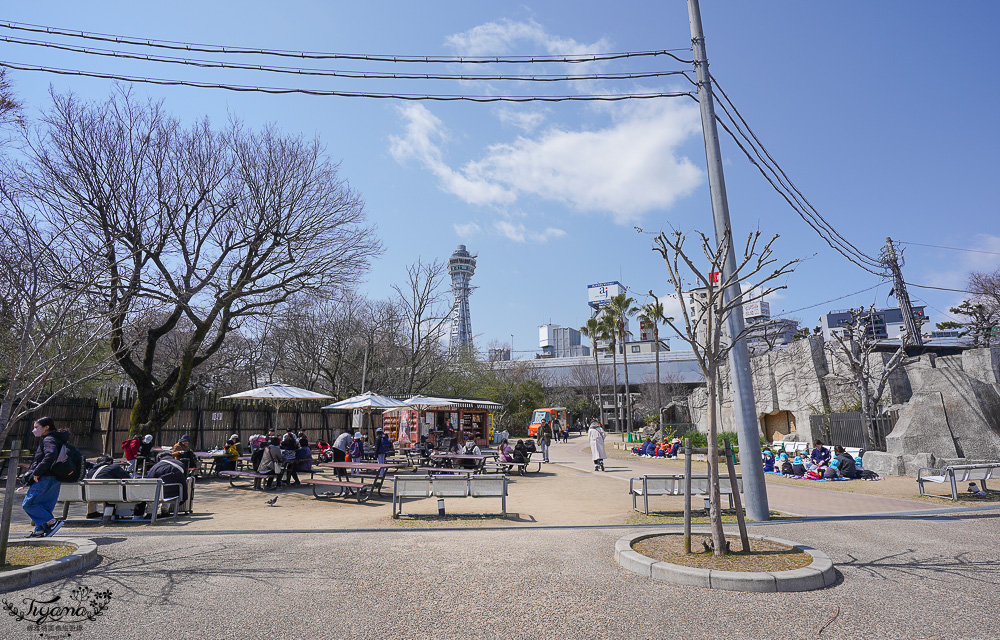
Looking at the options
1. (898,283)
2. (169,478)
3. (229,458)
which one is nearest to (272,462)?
(229,458)

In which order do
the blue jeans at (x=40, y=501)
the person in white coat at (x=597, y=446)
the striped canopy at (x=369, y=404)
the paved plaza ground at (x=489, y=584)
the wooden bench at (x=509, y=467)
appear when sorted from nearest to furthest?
the paved plaza ground at (x=489, y=584) → the blue jeans at (x=40, y=501) → the wooden bench at (x=509, y=467) → the striped canopy at (x=369, y=404) → the person in white coat at (x=597, y=446)

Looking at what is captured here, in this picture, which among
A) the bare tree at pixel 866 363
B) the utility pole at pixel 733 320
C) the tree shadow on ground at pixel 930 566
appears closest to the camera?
the tree shadow on ground at pixel 930 566

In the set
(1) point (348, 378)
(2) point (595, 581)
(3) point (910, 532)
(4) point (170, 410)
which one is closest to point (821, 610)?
(2) point (595, 581)

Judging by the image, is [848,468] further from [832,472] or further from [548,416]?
[548,416]

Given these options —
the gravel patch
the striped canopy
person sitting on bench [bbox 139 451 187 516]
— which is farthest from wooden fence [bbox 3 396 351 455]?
the gravel patch

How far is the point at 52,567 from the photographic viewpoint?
5.38m

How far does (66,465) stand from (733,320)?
1005cm

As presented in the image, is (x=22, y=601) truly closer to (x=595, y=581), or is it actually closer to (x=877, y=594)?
(x=595, y=581)

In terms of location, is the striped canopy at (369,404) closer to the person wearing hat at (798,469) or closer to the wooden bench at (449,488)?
the wooden bench at (449,488)

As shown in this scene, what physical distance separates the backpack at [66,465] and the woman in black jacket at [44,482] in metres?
0.05

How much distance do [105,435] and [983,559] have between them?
2241 centimetres

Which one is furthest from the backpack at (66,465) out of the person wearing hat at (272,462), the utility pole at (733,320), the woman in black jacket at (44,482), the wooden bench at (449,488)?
the utility pole at (733,320)

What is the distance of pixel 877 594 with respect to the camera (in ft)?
16.1

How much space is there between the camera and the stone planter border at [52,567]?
5.05m
